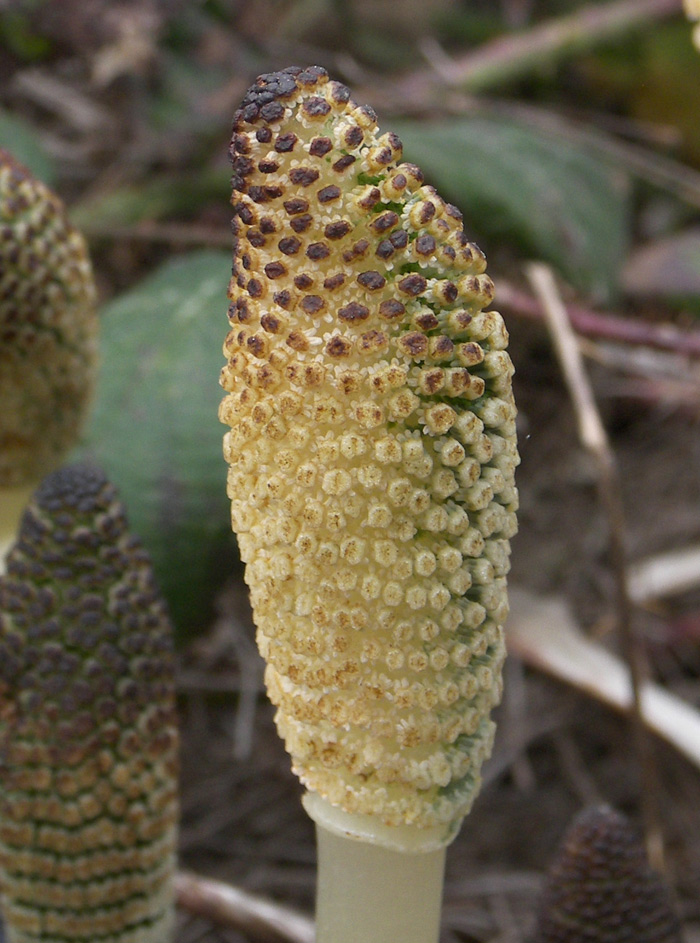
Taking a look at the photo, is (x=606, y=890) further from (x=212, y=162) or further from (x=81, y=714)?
(x=212, y=162)

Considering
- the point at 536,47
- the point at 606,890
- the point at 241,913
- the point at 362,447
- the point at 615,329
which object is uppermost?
the point at 536,47

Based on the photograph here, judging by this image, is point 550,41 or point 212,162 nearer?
point 212,162

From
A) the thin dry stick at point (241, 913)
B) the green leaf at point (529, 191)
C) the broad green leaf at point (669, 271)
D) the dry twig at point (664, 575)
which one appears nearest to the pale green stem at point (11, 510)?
the thin dry stick at point (241, 913)

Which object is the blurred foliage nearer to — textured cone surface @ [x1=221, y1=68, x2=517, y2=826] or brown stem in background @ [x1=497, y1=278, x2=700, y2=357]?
brown stem in background @ [x1=497, y1=278, x2=700, y2=357]

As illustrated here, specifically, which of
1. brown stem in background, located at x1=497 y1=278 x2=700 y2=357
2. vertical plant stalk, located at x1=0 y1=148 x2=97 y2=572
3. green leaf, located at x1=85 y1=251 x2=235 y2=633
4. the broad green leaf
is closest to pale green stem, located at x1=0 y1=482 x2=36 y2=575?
vertical plant stalk, located at x1=0 y1=148 x2=97 y2=572

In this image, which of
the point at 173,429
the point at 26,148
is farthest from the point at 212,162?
the point at 173,429

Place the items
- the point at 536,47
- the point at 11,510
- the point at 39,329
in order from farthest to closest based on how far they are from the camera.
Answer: the point at 536,47
the point at 11,510
the point at 39,329

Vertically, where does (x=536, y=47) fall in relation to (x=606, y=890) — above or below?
above

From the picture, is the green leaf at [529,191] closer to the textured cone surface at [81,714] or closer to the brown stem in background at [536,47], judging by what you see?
the brown stem in background at [536,47]
